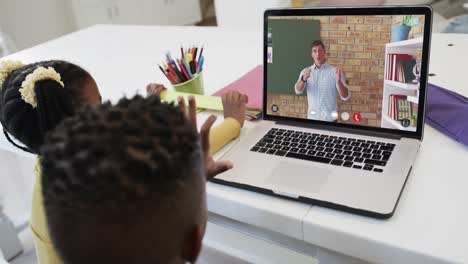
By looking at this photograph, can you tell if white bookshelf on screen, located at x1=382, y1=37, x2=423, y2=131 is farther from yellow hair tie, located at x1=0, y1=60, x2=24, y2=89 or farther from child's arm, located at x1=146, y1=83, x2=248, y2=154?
yellow hair tie, located at x1=0, y1=60, x2=24, y2=89

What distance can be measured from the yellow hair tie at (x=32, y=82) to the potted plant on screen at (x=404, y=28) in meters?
0.55

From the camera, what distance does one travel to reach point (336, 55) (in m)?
0.79

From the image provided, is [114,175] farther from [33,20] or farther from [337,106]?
[33,20]

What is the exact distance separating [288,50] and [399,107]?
0.74 feet

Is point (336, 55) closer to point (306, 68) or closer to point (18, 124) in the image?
point (306, 68)

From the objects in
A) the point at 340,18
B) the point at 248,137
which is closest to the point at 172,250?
the point at 248,137

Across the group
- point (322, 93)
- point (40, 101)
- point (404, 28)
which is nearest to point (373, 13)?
point (404, 28)

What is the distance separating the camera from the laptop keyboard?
70 cm

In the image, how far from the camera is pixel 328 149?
2.46 feet

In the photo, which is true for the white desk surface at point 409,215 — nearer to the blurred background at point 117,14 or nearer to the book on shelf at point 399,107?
the book on shelf at point 399,107

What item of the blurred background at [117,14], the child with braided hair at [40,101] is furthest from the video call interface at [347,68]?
the blurred background at [117,14]

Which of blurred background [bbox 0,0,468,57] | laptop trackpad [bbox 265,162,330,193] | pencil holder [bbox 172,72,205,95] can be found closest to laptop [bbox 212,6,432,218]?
laptop trackpad [bbox 265,162,330,193]

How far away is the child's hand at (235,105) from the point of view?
87cm

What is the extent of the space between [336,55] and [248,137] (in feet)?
0.71
